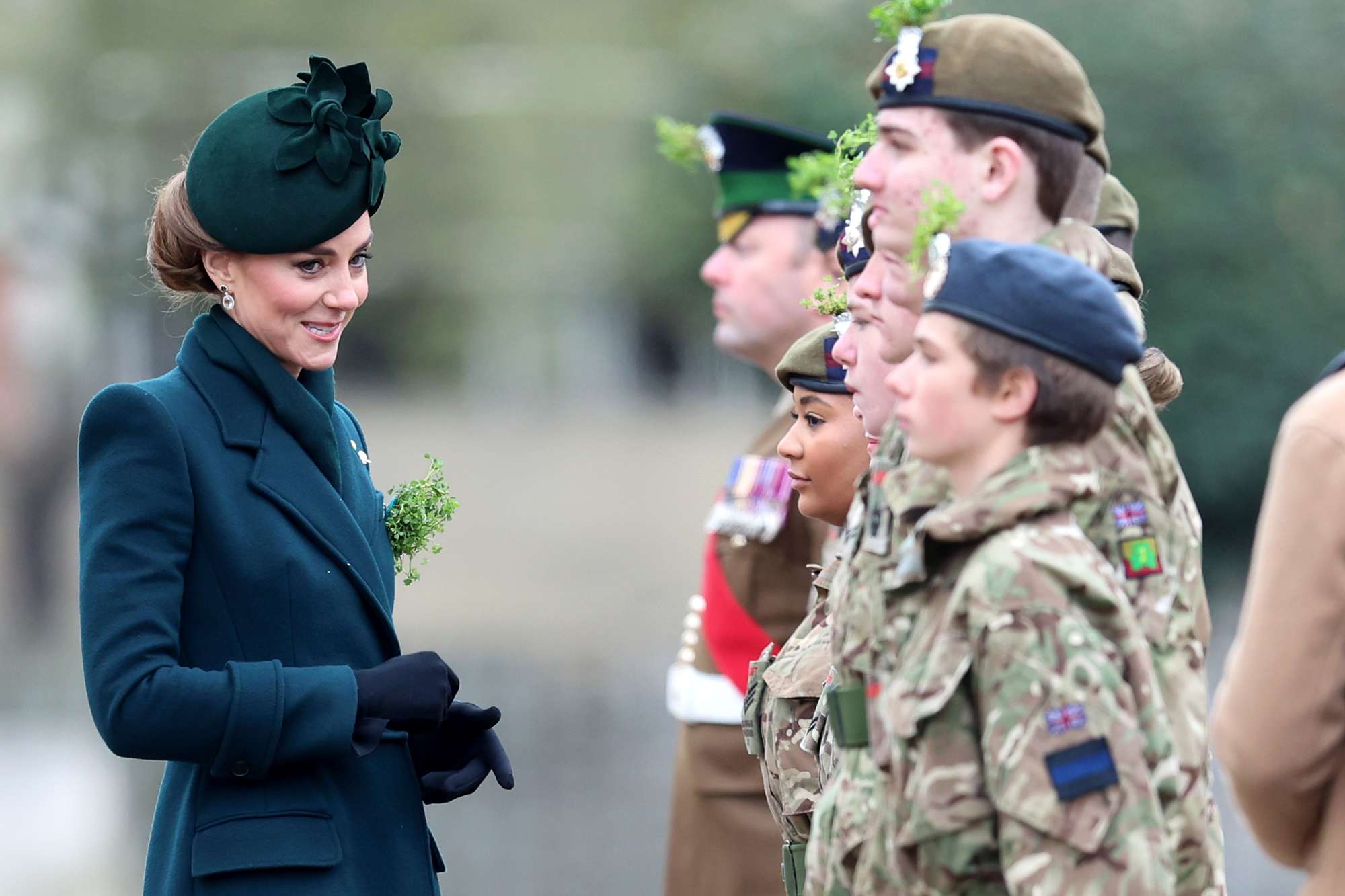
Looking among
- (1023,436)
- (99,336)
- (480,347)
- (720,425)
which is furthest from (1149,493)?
(480,347)

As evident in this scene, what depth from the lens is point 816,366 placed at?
11.9ft

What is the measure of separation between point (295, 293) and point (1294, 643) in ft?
5.50

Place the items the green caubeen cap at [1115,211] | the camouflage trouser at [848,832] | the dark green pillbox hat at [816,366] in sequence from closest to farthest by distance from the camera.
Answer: the camouflage trouser at [848,832], the dark green pillbox hat at [816,366], the green caubeen cap at [1115,211]

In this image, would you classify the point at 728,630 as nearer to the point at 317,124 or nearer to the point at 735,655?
the point at 735,655

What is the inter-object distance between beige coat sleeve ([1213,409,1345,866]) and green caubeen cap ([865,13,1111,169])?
1.63 feet

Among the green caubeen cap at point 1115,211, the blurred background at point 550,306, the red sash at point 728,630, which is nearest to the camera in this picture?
the green caubeen cap at point 1115,211

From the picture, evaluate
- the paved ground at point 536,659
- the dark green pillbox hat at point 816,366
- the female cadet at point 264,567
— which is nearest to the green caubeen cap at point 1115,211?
the dark green pillbox hat at point 816,366

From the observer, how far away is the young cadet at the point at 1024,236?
243 centimetres

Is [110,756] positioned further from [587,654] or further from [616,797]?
[587,654]

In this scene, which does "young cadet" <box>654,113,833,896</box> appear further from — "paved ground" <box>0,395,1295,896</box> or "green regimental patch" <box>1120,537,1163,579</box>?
"paved ground" <box>0,395,1295,896</box>

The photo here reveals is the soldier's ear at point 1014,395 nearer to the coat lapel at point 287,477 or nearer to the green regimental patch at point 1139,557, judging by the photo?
the green regimental patch at point 1139,557

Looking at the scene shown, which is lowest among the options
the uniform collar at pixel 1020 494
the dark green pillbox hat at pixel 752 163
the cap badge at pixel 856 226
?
the uniform collar at pixel 1020 494

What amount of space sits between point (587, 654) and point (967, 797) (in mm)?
9711

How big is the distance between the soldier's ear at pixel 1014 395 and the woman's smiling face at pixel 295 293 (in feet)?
4.25
